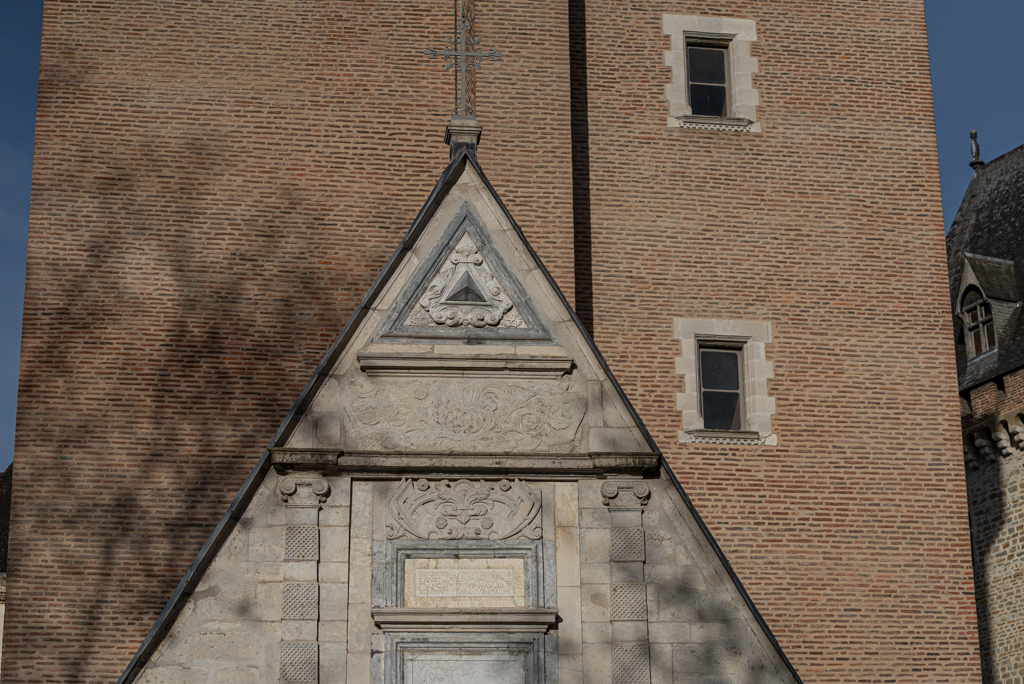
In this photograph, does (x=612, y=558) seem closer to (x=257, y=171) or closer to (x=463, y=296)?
(x=463, y=296)

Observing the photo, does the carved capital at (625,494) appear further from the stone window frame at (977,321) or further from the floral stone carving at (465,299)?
the stone window frame at (977,321)

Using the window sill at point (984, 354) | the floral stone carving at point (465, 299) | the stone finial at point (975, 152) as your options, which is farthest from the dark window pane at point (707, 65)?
the stone finial at point (975, 152)

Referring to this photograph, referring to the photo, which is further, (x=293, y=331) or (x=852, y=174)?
(x=852, y=174)

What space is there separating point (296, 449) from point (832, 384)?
865cm

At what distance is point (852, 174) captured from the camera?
17.9 meters

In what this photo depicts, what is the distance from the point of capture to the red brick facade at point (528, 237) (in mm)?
15188

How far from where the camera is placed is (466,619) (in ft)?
33.2

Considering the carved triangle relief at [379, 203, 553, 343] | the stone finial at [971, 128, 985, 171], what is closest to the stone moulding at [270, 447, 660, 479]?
the carved triangle relief at [379, 203, 553, 343]

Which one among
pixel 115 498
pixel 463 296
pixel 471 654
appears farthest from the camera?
pixel 115 498

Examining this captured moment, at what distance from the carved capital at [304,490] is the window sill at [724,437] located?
6.99 metres

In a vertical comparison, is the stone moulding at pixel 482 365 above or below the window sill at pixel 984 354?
below

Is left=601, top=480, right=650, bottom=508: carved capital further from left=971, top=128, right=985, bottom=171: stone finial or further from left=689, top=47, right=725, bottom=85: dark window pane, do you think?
left=971, top=128, right=985, bottom=171: stone finial

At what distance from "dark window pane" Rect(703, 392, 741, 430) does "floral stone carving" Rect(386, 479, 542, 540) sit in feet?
22.0

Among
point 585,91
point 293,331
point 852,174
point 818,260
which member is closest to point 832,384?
point 818,260
